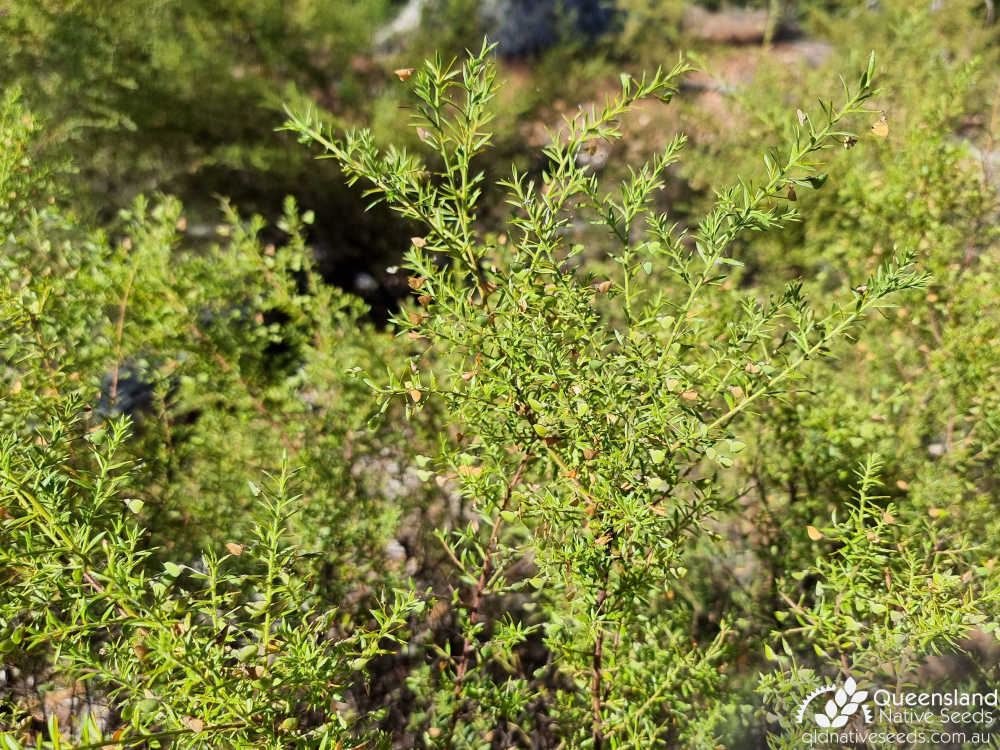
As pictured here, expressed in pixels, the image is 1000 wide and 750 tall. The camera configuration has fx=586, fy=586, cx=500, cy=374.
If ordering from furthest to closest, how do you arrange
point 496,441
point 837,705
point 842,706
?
point 837,705 < point 842,706 < point 496,441

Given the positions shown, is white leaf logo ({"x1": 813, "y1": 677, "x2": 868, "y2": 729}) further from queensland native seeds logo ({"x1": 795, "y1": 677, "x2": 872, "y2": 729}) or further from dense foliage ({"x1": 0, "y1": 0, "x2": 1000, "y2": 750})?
dense foliage ({"x1": 0, "y1": 0, "x2": 1000, "y2": 750})

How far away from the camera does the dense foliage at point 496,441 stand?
4.50 feet

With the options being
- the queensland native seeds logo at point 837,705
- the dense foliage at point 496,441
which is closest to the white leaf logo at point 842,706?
the queensland native seeds logo at point 837,705

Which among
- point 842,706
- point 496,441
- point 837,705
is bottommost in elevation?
point 837,705

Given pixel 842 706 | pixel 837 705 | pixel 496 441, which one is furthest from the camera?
pixel 837 705

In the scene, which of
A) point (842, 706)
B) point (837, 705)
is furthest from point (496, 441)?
point (837, 705)

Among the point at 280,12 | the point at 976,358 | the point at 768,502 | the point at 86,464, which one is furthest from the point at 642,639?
the point at 280,12

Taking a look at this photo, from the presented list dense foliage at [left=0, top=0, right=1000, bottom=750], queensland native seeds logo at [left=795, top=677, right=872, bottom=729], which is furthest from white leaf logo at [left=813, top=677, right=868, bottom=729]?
dense foliage at [left=0, top=0, right=1000, bottom=750]

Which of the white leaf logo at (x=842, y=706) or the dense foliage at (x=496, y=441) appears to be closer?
the dense foliage at (x=496, y=441)

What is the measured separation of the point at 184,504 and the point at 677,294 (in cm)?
295

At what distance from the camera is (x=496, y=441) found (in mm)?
1644

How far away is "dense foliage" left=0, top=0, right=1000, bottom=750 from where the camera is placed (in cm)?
137

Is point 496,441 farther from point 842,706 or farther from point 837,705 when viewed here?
point 837,705

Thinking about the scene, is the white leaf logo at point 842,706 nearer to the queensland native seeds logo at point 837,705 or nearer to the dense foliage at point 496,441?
the queensland native seeds logo at point 837,705
